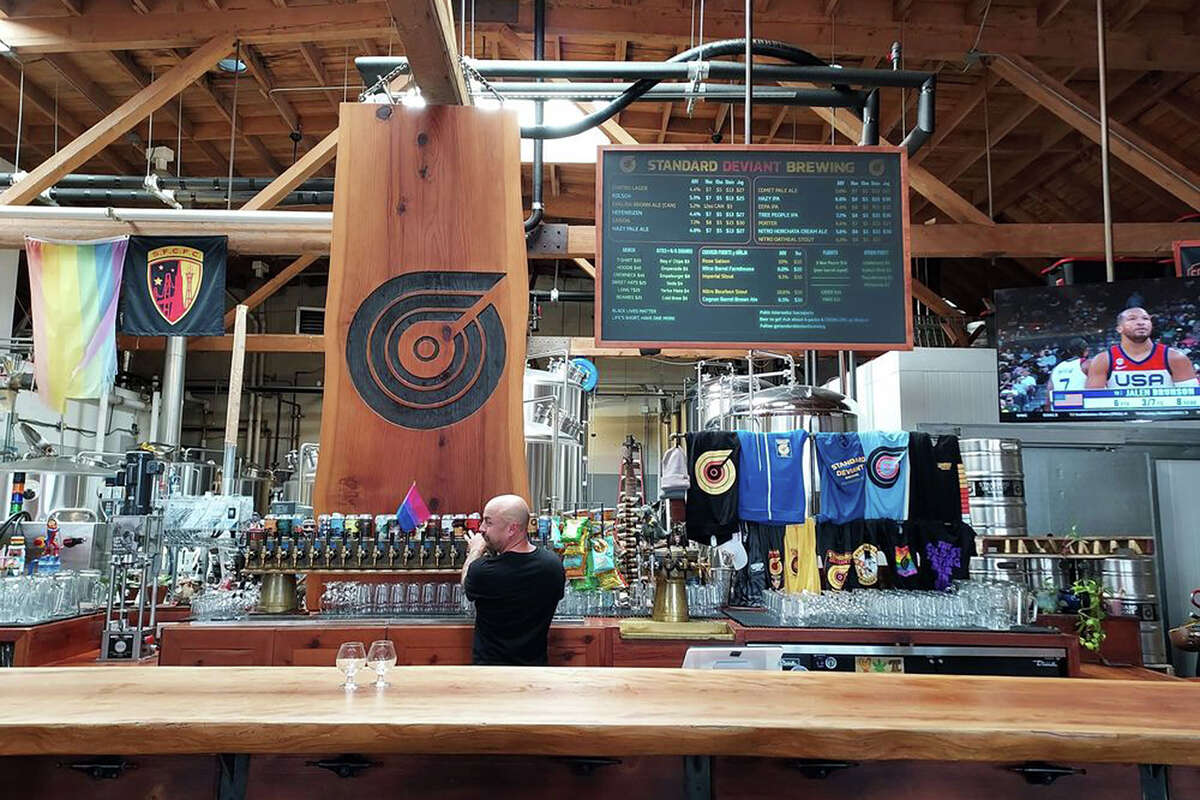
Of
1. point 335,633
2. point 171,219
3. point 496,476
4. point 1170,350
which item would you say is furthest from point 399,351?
point 1170,350

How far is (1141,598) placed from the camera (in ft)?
21.8

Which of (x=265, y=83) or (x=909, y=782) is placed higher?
(x=265, y=83)

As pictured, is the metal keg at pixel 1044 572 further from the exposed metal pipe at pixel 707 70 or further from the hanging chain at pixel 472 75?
the hanging chain at pixel 472 75

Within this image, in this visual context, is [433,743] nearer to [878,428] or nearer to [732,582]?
[732,582]

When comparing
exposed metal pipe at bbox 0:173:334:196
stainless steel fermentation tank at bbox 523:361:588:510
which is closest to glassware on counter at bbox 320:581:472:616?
stainless steel fermentation tank at bbox 523:361:588:510

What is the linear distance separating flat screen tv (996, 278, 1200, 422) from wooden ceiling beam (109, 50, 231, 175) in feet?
24.3

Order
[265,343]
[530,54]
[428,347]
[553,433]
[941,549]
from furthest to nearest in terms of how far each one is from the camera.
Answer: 1. [265,343]
2. [553,433]
3. [530,54]
4. [941,549]
5. [428,347]

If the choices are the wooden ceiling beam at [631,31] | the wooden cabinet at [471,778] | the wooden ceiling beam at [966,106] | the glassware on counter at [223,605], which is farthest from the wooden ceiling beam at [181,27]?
the wooden cabinet at [471,778]

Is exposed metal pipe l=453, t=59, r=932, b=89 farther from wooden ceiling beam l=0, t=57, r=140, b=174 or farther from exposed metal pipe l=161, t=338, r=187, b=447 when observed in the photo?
exposed metal pipe l=161, t=338, r=187, b=447

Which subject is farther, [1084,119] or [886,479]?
[1084,119]

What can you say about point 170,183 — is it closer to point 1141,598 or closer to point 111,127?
point 111,127

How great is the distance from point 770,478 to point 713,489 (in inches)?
15.1

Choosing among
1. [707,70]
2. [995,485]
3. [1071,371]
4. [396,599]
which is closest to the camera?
[396,599]

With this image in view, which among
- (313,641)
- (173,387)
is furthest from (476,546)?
(173,387)
